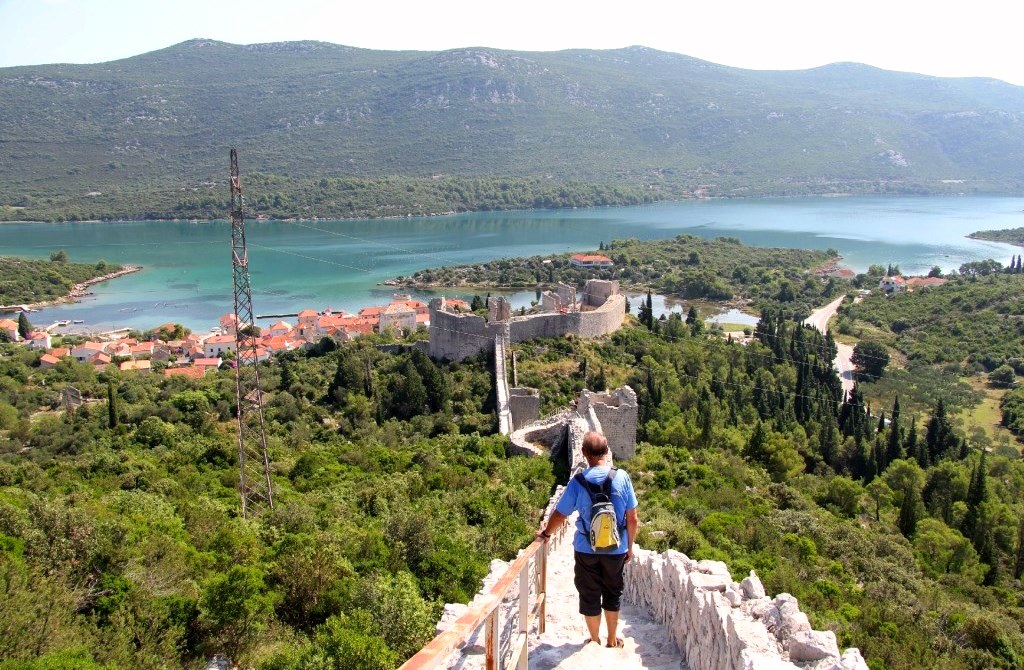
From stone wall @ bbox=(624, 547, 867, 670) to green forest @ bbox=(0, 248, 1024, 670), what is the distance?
1976mm

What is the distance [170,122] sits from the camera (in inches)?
5940

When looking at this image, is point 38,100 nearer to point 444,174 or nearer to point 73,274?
point 444,174

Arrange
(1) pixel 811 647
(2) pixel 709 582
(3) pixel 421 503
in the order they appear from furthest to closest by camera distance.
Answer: (3) pixel 421 503 < (2) pixel 709 582 < (1) pixel 811 647

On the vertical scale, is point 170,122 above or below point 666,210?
above

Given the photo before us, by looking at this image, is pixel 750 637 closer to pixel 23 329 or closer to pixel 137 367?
pixel 137 367

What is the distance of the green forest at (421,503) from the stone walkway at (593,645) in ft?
4.08

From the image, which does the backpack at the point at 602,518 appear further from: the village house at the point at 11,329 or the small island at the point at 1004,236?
the small island at the point at 1004,236

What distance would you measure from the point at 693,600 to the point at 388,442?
49.5ft

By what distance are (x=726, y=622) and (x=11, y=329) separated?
170 ft

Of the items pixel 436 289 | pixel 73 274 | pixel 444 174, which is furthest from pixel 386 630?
pixel 444 174

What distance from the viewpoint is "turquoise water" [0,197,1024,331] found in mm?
60625

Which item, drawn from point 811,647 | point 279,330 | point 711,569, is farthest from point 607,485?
point 279,330

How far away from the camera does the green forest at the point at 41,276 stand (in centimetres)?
6019

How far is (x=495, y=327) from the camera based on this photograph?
2355cm
